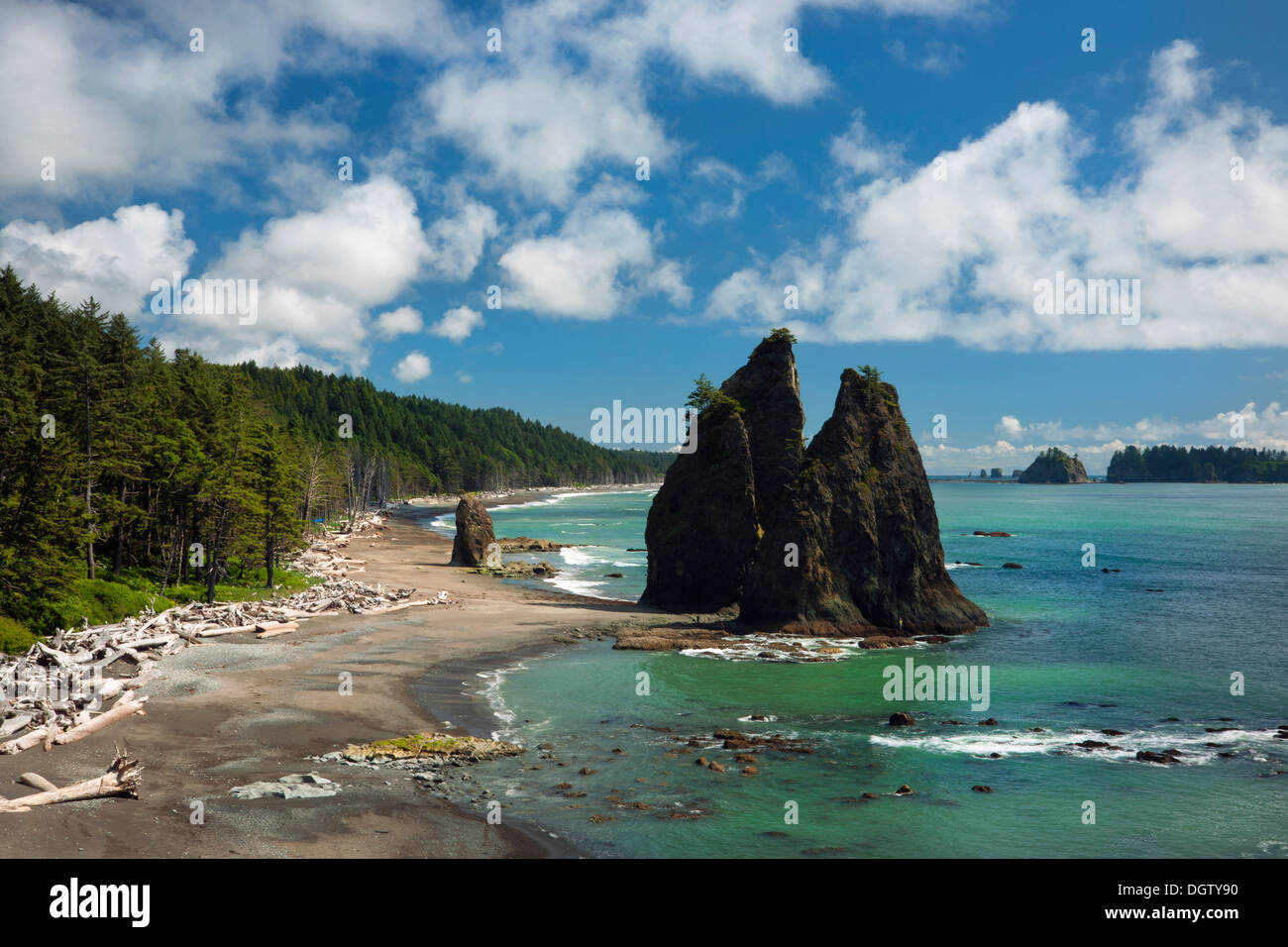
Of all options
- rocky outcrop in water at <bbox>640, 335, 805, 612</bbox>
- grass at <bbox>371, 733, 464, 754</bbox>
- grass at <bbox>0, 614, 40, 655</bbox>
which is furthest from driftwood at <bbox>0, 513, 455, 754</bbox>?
rocky outcrop in water at <bbox>640, 335, 805, 612</bbox>

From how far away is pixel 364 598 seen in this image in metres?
52.9

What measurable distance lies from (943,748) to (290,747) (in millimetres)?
23249

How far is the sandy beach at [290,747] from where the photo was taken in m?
16.2

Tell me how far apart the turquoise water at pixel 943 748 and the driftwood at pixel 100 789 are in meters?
9.20

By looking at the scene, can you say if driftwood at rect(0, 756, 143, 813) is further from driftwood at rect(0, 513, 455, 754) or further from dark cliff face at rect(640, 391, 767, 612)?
dark cliff face at rect(640, 391, 767, 612)

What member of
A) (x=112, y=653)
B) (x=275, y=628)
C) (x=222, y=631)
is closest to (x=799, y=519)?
(x=275, y=628)

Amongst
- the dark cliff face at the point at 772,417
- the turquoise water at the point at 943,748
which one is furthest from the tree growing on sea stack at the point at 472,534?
the turquoise water at the point at 943,748

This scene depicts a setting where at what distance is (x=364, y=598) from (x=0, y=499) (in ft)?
75.9

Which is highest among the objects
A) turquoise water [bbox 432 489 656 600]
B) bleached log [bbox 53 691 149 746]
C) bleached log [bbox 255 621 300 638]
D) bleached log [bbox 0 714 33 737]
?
bleached log [bbox 0 714 33 737]

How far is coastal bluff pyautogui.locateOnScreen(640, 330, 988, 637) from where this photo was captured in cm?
4953

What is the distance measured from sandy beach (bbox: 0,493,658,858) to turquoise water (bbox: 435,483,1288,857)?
2.58m

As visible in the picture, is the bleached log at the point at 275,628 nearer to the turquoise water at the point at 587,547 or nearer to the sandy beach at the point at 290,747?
the sandy beach at the point at 290,747

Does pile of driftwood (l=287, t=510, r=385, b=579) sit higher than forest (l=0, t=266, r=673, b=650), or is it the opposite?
forest (l=0, t=266, r=673, b=650)
